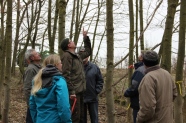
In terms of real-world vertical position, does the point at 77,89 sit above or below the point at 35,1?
below

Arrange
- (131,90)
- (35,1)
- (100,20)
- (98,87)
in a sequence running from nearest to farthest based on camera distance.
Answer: (131,90)
(98,87)
(35,1)
(100,20)

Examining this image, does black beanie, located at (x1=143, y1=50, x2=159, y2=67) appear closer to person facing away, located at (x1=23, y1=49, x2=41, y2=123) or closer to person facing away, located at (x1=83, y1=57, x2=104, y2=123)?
person facing away, located at (x1=23, y1=49, x2=41, y2=123)

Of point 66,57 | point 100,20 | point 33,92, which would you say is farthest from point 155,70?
point 100,20

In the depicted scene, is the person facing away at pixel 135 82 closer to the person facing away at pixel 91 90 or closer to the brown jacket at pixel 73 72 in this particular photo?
the brown jacket at pixel 73 72

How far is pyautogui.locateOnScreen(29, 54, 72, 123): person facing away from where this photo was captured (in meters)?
4.18

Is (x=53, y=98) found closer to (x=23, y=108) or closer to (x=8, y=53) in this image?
(x=8, y=53)

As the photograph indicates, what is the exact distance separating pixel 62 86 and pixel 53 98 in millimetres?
215

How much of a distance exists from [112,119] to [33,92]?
2.92 m

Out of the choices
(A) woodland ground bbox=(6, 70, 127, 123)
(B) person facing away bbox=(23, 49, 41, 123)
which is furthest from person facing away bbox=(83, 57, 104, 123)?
(A) woodland ground bbox=(6, 70, 127, 123)

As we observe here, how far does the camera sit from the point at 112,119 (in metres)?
6.85

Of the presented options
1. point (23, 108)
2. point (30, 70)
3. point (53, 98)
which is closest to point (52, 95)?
point (53, 98)

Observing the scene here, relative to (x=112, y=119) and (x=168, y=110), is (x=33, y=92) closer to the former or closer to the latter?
(x=168, y=110)

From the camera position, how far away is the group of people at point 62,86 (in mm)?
4227

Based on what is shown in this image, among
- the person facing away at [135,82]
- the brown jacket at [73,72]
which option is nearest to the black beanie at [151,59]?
the person facing away at [135,82]
